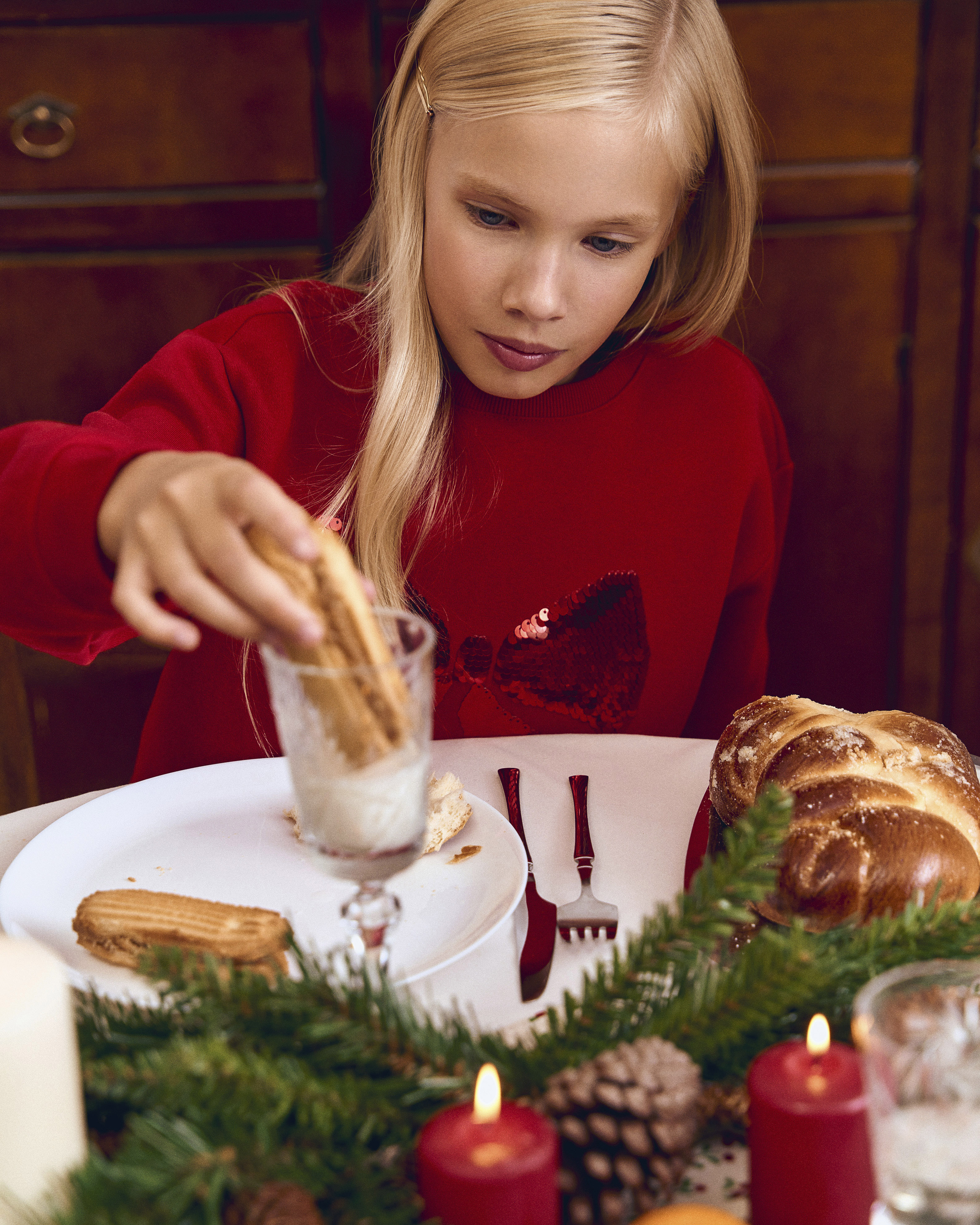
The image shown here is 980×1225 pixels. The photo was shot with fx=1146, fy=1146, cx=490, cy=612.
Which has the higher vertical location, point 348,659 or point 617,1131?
point 348,659

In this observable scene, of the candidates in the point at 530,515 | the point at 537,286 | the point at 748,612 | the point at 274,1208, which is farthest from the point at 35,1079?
the point at 748,612

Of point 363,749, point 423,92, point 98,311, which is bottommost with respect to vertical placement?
point 363,749

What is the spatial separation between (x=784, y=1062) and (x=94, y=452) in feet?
1.95

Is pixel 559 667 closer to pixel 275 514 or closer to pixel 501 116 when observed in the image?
pixel 501 116

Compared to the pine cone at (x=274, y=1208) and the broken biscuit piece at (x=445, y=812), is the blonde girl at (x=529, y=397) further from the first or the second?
the pine cone at (x=274, y=1208)

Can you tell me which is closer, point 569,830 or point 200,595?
point 200,595

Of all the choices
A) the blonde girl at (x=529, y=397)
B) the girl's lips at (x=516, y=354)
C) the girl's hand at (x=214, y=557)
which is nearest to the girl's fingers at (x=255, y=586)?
the girl's hand at (x=214, y=557)

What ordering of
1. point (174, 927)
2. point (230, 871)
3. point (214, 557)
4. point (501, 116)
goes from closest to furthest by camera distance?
1. point (214, 557)
2. point (174, 927)
3. point (230, 871)
4. point (501, 116)

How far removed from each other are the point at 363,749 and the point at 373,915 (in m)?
0.12

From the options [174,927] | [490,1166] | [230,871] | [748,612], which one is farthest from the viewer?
[748,612]

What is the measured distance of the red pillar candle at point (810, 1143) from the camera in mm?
427

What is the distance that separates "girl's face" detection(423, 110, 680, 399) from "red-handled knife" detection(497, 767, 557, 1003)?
0.55 m

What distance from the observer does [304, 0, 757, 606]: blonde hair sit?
1.04 m

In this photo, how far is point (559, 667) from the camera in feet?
4.27
